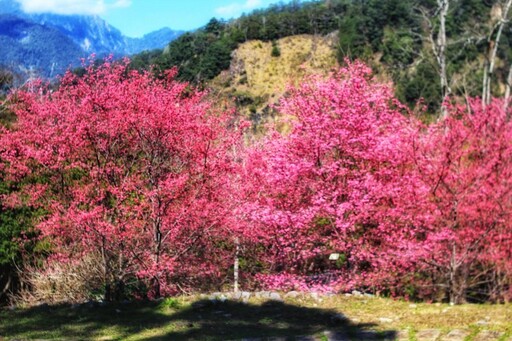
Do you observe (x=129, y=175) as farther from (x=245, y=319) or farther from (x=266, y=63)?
(x=266, y=63)

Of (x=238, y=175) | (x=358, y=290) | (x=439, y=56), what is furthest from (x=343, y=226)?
(x=439, y=56)

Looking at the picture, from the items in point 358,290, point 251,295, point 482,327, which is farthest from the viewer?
point 358,290

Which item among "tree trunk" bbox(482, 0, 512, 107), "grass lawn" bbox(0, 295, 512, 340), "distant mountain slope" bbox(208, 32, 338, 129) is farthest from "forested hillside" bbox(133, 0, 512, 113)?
"grass lawn" bbox(0, 295, 512, 340)

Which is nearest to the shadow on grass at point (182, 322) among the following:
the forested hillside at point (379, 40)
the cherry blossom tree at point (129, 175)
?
the cherry blossom tree at point (129, 175)

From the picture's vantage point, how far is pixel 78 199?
8.67 m

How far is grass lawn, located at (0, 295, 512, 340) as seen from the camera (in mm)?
6008

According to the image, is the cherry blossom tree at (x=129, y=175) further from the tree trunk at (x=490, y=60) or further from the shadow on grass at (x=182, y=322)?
the tree trunk at (x=490, y=60)

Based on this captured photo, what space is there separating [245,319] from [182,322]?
36.2 inches

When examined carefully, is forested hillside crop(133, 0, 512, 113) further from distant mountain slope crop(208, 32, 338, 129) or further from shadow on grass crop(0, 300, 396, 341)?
shadow on grass crop(0, 300, 396, 341)

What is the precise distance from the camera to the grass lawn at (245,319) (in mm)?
6008

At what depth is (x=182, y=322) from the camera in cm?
673

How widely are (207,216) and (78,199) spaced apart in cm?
233

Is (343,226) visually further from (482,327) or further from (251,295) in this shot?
(482,327)

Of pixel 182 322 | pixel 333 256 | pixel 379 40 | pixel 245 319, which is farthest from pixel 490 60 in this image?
pixel 379 40
